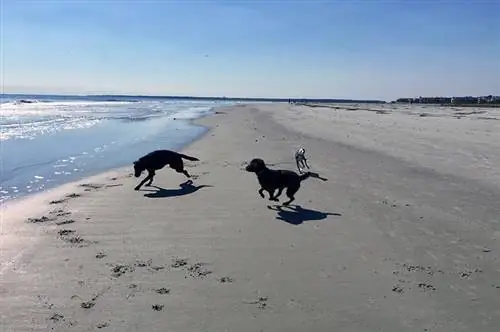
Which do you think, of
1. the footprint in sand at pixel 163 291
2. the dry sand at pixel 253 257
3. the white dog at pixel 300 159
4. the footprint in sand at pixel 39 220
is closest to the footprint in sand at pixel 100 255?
the dry sand at pixel 253 257

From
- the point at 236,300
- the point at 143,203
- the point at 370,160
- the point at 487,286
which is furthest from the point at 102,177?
the point at 487,286

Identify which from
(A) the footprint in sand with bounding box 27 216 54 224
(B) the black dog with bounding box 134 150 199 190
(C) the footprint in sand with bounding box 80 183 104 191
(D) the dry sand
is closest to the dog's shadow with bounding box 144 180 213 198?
(D) the dry sand

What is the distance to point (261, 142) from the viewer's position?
70.1 feet

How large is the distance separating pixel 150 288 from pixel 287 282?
57.1 inches

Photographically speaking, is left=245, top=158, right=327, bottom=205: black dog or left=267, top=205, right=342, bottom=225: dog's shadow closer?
left=267, top=205, right=342, bottom=225: dog's shadow

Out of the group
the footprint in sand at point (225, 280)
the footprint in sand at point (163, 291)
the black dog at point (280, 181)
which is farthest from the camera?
the black dog at point (280, 181)

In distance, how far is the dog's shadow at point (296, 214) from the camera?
26.8 feet

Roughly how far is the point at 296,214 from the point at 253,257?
2432 millimetres

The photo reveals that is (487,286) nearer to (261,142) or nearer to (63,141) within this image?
(261,142)

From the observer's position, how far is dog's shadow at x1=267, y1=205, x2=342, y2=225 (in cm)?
818

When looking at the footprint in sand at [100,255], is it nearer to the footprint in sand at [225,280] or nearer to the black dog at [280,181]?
the footprint in sand at [225,280]

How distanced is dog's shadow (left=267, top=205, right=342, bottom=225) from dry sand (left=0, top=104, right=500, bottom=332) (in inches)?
1.4

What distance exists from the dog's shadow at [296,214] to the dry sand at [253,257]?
0.03 metres

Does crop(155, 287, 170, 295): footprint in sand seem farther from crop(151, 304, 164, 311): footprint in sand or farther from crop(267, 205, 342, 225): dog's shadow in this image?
crop(267, 205, 342, 225): dog's shadow
